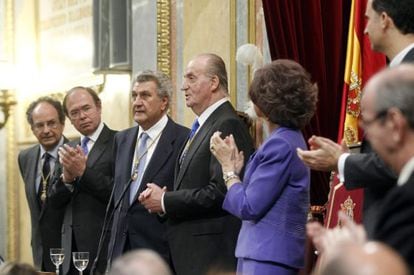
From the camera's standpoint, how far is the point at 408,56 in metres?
3.74

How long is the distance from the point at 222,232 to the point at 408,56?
172 centimetres

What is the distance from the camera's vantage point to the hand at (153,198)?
17.1ft

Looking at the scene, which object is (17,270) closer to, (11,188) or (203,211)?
(203,211)

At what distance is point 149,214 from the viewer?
18.5 ft

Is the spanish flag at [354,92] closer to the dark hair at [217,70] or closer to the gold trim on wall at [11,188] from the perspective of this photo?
the dark hair at [217,70]

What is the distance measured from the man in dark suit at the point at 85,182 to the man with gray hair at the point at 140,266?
3.76 m

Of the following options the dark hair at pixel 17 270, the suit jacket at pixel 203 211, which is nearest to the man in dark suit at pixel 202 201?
the suit jacket at pixel 203 211

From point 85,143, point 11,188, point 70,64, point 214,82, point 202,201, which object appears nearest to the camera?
point 202,201

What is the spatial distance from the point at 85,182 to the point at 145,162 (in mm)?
537

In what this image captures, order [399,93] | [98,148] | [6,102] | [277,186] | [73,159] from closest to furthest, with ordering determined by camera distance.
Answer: [399,93] < [277,186] < [73,159] < [98,148] < [6,102]

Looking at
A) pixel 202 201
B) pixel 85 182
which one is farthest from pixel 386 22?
pixel 85 182

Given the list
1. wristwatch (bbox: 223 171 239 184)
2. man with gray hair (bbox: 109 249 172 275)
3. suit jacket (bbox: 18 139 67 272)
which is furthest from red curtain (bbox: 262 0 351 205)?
man with gray hair (bbox: 109 249 172 275)

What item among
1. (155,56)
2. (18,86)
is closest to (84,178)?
(155,56)

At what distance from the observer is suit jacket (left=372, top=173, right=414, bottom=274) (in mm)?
2543
